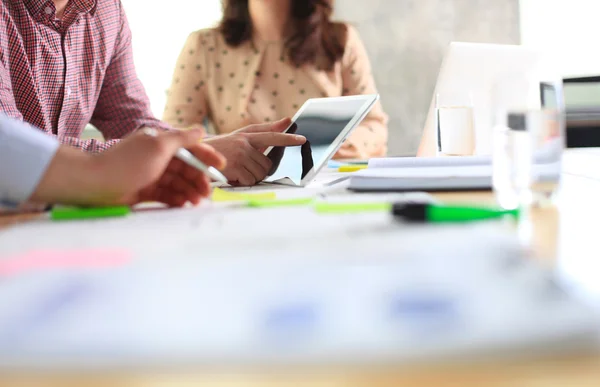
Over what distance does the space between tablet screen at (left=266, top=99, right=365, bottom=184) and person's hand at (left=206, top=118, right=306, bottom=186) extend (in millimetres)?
19

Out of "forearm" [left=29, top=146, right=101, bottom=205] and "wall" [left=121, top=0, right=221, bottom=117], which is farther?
"wall" [left=121, top=0, right=221, bottom=117]

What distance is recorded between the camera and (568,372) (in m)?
0.21

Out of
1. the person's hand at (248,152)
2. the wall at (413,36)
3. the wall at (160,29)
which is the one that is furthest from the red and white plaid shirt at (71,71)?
the wall at (413,36)

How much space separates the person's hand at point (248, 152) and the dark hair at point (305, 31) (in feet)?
4.51

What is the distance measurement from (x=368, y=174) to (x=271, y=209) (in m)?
0.22

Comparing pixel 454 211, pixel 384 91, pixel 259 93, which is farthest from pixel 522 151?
pixel 384 91

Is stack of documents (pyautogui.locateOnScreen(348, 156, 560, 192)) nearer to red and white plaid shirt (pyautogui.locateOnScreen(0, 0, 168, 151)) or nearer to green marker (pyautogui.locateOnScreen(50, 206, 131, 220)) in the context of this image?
green marker (pyautogui.locateOnScreen(50, 206, 131, 220))

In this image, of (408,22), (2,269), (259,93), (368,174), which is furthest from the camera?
(408,22)

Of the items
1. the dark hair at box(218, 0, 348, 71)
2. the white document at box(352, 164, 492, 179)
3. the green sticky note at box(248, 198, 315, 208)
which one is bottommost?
the white document at box(352, 164, 492, 179)

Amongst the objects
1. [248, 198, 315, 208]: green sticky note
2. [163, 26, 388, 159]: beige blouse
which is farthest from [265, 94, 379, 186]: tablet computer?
[163, 26, 388, 159]: beige blouse

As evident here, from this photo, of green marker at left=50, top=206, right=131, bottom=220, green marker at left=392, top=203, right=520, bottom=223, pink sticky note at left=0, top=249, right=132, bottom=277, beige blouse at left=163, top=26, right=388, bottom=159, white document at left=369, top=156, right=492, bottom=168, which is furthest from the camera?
beige blouse at left=163, top=26, right=388, bottom=159

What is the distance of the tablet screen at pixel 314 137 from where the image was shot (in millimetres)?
904

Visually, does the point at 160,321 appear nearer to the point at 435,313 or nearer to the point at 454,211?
the point at 435,313

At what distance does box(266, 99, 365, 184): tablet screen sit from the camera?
2.97 ft
